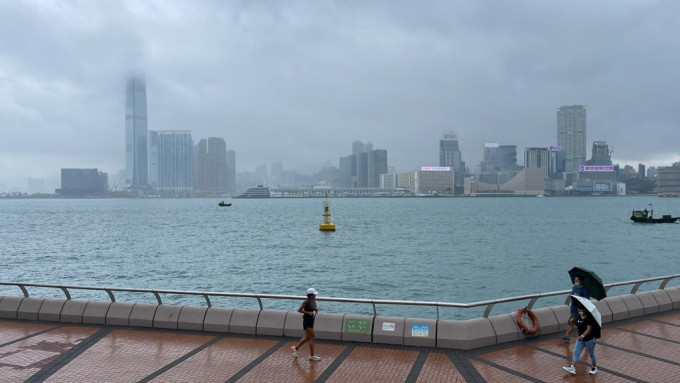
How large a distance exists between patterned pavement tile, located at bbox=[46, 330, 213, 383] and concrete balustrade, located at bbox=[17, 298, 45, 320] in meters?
3.17

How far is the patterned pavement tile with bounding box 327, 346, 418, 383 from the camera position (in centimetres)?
1083

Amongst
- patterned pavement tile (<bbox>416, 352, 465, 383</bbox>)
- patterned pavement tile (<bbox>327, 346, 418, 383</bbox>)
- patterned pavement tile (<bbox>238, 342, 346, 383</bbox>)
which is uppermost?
patterned pavement tile (<bbox>416, 352, 465, 383</bbox>)

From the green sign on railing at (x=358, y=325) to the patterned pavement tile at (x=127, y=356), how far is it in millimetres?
3702

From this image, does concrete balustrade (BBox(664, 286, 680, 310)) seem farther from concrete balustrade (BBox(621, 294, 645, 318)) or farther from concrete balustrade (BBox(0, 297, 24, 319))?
concrete balustrade (BBox(0, 297, 24, 319))

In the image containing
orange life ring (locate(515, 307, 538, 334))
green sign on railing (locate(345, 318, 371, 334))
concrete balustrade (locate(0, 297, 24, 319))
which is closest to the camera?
orange life ring (locate(515, 307, 538, 334))

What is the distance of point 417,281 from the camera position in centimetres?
3925

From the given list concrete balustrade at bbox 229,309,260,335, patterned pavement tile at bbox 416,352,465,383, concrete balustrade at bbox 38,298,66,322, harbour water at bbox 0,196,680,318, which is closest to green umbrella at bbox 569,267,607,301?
patterned pavement tile at bbox 416,352,465,383

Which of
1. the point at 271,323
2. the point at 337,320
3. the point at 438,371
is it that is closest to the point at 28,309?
the point at 271,323

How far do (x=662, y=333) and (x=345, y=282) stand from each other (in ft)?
89.2

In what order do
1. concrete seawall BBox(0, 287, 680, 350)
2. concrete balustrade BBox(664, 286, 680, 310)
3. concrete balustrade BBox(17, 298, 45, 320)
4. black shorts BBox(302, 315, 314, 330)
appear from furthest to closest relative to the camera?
concrete balustrade BBox(664, 286, 680, 310), concrete balustrade BBox(17, 298, 45, 320), concrete seawall BBox(0, 287, 680, 350), black shorts BBox(302, 315, 314, 330)

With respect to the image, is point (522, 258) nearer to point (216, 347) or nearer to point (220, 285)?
point (220, 285)

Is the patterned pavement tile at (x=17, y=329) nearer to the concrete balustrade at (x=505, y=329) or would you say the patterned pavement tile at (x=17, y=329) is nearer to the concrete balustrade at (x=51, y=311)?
the concrete balustrade at (x=51, y=311)

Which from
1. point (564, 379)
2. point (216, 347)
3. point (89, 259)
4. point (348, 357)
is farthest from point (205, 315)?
point (89, 259)

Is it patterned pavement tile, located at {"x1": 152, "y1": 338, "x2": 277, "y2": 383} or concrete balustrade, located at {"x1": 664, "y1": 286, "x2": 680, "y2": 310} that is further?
concrete balustrade, located at {"x1": 664, "y1": 286, "x2": 680, "y2": 310}
